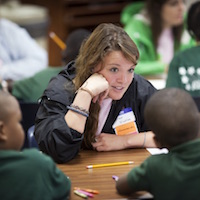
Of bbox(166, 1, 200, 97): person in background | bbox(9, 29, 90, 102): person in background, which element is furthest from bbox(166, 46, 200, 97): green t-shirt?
bbox(9, 29, 90, 102): person in background

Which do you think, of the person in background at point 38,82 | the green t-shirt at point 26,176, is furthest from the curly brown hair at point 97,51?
the person in background at point 38,82

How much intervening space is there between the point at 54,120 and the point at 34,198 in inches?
24.0

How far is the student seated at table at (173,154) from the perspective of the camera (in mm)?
1637

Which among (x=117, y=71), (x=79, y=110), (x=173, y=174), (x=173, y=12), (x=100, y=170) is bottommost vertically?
(x=100, y=170)

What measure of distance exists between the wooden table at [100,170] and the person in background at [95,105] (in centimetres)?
4

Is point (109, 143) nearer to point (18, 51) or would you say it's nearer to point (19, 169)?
point (19, 169)

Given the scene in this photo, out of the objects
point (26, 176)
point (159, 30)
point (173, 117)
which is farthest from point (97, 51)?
point (159, 30)

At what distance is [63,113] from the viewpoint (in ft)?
7.45

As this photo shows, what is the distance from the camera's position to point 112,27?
7.69 ft

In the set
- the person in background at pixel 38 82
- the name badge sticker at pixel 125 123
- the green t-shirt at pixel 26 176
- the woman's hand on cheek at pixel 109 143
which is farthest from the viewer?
the person in background at pixel 38 82

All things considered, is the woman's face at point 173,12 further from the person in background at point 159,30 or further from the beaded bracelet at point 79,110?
the beaded bracelet at point 79,110

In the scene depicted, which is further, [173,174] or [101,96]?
[101,96]

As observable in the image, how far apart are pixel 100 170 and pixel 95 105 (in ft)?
1.34

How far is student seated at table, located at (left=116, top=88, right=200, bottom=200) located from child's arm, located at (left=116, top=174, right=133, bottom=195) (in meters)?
0.03
